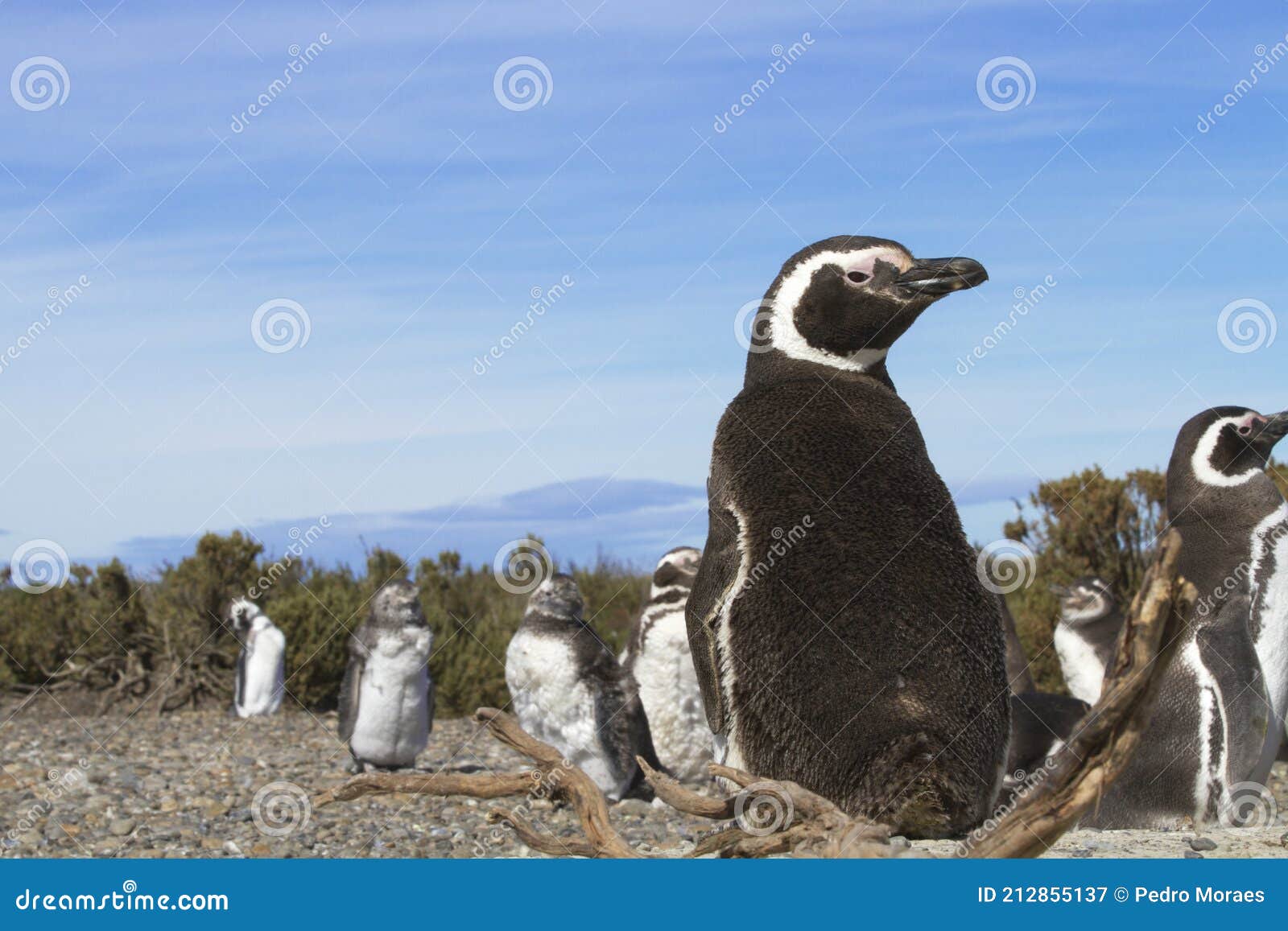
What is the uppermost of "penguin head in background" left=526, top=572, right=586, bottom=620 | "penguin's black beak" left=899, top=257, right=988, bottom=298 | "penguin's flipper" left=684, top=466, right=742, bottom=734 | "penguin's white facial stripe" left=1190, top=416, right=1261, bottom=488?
"penguin's black beak" left=899, top=257, right=988, bottom=298

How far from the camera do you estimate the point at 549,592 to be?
838 cm

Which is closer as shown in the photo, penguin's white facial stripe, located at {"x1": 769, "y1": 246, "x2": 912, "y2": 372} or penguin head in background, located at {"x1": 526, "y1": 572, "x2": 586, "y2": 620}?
penguin's white facial stripe, located at {"x1": 769, "y1": 246, "x2": 912, "y2": 372}

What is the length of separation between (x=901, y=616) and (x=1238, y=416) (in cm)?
375

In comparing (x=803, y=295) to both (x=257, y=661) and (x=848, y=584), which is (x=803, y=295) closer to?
(x=848, y=584)

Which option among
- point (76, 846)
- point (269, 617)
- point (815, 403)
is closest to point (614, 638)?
point (269, 617)

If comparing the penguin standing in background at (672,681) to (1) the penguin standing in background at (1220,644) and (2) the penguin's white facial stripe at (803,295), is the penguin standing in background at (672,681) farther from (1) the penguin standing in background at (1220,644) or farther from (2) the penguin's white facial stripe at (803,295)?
(2) the penguin's white facial stripe at (803,295)

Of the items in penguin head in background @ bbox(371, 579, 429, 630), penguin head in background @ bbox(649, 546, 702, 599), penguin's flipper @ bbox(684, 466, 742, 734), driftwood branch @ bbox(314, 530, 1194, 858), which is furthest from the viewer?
penguin head in background @ bbox(371, 579, 429, 630)

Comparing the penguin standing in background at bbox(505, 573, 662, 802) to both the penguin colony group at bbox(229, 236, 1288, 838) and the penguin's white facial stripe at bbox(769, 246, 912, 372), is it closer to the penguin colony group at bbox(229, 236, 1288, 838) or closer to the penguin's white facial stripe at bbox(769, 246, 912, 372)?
the penguin colony group at bbox(229, 236, 1288, 838)

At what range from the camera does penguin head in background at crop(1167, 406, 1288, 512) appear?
633 cm

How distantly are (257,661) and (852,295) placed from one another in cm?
1055

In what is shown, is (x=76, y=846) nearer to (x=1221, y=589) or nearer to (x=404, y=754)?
(x=404, y=754)

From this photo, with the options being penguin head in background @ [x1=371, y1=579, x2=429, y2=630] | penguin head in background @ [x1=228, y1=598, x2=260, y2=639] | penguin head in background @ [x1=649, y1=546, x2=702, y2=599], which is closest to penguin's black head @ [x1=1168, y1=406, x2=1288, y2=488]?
penguin head in background @ [x1=649, y1=546, x2=702, y2=599]

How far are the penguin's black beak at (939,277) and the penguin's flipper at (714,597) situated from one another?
0.77 m

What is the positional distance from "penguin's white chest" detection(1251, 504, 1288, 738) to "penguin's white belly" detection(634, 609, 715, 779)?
9.50 ft
